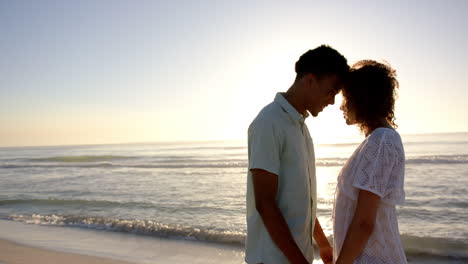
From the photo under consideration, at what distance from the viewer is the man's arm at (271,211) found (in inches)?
69.4

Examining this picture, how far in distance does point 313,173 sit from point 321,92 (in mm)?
448

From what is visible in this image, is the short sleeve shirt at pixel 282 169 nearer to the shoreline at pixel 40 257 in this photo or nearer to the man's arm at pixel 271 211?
the man's arm at pixel 271 211

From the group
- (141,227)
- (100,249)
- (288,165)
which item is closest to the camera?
(288,165)

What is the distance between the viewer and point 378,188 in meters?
1.76

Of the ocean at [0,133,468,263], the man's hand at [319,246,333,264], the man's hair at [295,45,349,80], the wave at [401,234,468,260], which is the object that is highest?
the man's hair at [295,45,349,80]

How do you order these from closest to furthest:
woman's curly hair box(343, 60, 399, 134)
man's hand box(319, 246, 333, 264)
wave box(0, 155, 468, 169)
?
woman's curly hair box(343, 60, 399, 134) < man's hand box(319, 246, 333, 264) < wave box(0, 155, 468, 169)

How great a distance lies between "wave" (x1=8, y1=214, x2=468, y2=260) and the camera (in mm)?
6785

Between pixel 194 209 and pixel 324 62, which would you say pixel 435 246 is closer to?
pixel 194 209

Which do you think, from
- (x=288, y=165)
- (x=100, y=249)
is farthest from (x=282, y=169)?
(x=100, y=249)

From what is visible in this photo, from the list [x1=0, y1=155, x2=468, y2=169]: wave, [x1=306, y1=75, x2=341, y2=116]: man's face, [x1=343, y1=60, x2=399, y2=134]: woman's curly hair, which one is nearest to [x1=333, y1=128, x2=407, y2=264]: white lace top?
[x1=343, y1=60, x2=399, y2=134]: woman's curly hair

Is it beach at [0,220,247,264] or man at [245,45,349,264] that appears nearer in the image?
man at [245,45,349,264]

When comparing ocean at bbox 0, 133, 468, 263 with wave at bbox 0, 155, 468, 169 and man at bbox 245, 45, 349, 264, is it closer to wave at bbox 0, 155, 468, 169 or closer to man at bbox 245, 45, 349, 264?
man at bbox 245, 45, 349, 264

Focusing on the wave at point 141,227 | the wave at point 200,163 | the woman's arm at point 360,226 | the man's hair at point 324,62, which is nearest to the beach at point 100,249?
the wave at point 141,227

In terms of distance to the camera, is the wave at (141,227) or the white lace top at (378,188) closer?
the white lace top at (378,188)
